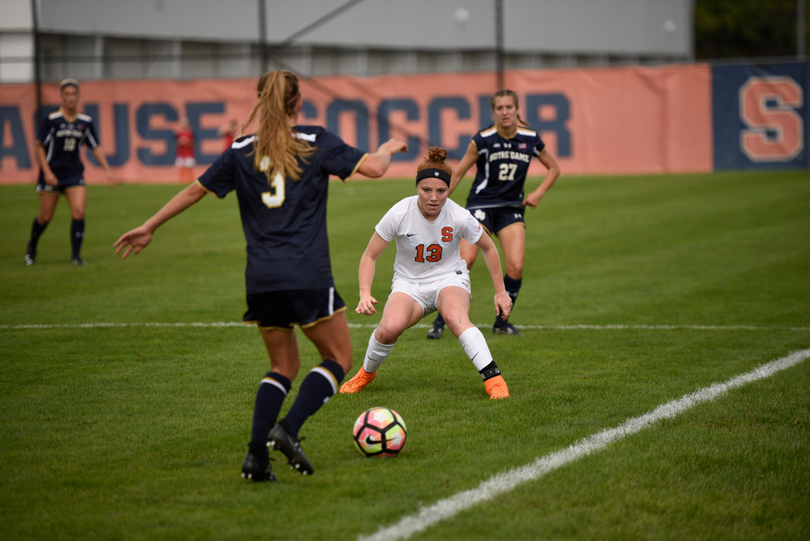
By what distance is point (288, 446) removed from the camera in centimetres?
418

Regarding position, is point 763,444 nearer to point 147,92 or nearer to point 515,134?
point 515,134

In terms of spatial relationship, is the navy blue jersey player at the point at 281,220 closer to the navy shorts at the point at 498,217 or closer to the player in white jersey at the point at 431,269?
the player in white jersey at the point at 431,269

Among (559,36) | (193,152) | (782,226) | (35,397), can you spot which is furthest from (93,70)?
(35,397)

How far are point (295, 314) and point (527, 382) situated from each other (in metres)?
2.60

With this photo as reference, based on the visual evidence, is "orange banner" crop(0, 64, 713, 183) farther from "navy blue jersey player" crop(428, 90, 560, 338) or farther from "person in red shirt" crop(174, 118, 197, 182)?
"navy blue jersey player" crop(428, 90, 560, 338)

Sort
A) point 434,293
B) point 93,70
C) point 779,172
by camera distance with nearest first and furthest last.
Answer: point 434,293 → point 779,172 → point 93,70

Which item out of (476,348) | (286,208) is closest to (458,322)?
(476,348)

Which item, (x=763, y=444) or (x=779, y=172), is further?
(x=779, y=172)

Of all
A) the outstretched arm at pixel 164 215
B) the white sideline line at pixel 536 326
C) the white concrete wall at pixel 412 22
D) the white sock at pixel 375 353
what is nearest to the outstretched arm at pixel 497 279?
the white sock at pixel 375 353

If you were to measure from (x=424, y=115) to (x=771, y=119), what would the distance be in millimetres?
11083

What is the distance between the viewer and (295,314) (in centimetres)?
417

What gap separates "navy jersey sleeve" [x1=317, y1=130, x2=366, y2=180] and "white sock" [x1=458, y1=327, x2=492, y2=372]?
6.76 feet

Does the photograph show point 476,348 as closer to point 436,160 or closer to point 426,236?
point 426,236

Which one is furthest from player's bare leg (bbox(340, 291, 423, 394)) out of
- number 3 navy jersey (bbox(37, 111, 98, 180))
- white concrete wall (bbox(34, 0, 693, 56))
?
white concrete wall (bbox(34, 0, 693, 56))
